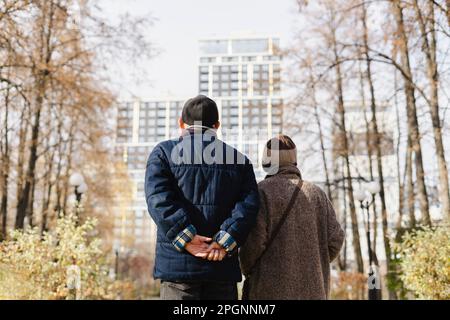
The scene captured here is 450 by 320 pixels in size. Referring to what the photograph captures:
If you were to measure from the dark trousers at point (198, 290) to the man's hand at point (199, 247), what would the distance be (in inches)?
6.1

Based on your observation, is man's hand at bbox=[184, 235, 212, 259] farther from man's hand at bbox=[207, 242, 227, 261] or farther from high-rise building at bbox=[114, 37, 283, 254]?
high-rise building at bbox=[114, 37, 283, 254]

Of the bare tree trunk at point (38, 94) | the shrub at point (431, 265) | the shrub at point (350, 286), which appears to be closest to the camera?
the shrub at point (431, 265)

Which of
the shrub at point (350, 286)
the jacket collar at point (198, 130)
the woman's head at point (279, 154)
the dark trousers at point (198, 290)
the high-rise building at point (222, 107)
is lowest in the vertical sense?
the shrub at point (350, 286)

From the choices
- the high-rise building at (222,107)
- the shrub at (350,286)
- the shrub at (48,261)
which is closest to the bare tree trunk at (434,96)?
the high-rise building at (222,107)

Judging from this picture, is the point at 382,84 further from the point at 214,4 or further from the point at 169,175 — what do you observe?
the point at 214,4

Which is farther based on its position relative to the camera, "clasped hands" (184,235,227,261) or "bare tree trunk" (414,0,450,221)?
"bare tree trunk" (414,0,450,221)

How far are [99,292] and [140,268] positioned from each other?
1955 inches

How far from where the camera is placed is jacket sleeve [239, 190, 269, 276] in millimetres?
3168

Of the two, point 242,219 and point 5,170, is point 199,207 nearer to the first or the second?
point 242,219

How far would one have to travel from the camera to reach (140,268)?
59.4 metres

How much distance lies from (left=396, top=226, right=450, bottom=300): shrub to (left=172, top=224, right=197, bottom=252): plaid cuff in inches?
261

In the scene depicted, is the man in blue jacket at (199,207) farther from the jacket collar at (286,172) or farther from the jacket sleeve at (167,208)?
the jacket collar at (286,172)

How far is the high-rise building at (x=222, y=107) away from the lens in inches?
1080

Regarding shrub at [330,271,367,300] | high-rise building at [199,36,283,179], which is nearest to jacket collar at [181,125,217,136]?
shrub at [330,271,367,300]
